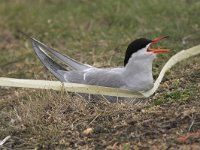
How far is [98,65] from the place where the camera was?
5785 mm

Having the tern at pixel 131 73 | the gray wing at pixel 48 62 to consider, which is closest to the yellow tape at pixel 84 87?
the tern at pixel 131 73

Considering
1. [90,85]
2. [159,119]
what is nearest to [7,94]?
[90,85]

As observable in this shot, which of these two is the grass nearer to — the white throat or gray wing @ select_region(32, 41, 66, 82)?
the white throat

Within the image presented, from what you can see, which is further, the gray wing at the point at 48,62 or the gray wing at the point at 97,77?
the gray wing at the point at 48,62

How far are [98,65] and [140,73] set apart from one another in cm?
149

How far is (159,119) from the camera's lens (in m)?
3.89

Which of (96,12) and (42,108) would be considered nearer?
(42,108)

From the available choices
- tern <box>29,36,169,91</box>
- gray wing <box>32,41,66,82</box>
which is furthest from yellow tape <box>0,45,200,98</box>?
gray wing <box>32,41,66,82</box>

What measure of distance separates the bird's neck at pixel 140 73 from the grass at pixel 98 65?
136 mm

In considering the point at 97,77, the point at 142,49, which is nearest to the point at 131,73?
the point at 142,49

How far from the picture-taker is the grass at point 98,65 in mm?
3846

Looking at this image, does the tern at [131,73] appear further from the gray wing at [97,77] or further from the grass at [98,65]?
the grass at [98,65]

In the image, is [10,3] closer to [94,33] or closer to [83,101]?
[94,33]

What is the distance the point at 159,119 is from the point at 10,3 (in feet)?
15.6
